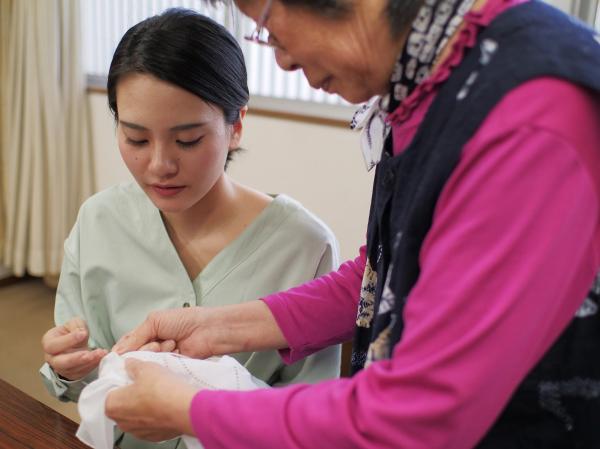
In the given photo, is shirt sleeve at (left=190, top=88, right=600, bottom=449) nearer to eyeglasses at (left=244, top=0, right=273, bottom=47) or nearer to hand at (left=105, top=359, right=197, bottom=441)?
hand at (left=105, top=359, right=197, bottom=441)

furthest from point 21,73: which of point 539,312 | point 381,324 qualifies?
point 539,312

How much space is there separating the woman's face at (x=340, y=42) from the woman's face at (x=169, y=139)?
481 millimetres

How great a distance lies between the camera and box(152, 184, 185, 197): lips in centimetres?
120

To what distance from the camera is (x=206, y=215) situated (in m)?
1.38

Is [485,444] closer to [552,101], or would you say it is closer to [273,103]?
[552,101]

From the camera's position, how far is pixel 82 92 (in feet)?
10.2

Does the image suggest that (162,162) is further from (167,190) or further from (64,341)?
(64,341)

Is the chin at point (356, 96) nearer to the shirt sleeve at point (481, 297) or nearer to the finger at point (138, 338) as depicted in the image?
the shirt sleeve at point (481, 297)

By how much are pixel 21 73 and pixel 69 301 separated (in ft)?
6.75

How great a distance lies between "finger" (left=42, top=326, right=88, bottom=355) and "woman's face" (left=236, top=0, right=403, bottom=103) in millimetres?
610

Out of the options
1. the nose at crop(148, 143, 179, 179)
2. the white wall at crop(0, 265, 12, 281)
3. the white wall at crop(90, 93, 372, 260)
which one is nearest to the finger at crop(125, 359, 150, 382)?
the nose at crop(148, 143, 179, 179)

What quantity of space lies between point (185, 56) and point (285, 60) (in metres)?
0.48

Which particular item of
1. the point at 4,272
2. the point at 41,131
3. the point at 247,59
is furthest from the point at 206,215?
the point at 4,272

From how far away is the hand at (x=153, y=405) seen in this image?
26.7 inches
